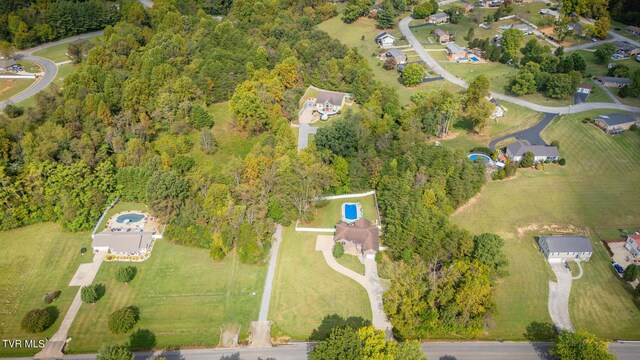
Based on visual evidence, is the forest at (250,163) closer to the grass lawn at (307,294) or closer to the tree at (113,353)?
the grass lawn at (307,294)

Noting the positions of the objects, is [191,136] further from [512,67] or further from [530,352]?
[512,67]

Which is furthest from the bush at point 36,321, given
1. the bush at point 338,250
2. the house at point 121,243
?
the bush at point 338,250

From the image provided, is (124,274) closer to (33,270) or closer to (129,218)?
(129,218)

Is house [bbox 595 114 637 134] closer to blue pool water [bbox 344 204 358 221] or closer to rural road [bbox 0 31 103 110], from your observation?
blue pool water [bbox 344 204 358 221]

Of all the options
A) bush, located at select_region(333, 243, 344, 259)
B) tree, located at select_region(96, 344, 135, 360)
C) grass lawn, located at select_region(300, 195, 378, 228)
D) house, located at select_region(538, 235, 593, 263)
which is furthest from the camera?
grass lawn, located at select_region(300, 195, 378, 228)

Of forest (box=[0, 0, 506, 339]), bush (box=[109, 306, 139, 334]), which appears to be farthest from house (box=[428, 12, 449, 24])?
bush (box=[109, 306, 139, 334])

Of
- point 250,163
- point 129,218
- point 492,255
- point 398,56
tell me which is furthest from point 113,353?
point 398,56
